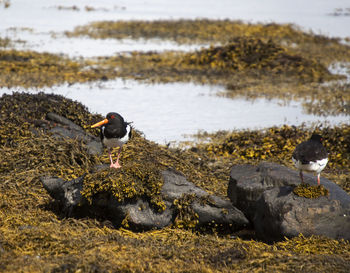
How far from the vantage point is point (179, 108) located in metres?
16.3

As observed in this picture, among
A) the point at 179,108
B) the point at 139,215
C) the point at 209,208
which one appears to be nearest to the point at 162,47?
the point at 179,108

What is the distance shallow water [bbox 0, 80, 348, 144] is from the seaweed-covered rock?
479cm

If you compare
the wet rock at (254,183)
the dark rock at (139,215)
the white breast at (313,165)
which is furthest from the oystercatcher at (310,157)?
the dark rock at (139,215)

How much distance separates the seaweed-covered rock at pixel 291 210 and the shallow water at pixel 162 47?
5.02m

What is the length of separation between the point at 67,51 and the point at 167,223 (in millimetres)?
19370

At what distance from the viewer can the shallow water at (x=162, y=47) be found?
48.3ft

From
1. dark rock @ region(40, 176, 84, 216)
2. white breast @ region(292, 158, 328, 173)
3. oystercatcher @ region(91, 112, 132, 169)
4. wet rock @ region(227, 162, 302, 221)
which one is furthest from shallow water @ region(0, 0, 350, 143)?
white breast @ region(292, 158, 328, 173)

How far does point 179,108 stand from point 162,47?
11674 mm

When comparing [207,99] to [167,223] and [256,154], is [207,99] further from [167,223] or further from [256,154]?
[167,223]

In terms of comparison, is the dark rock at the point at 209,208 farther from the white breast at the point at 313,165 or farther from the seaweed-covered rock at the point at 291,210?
the white breast at the point at 313,165

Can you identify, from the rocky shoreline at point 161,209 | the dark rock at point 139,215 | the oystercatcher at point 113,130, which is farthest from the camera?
the oystercatcher at point 113,130

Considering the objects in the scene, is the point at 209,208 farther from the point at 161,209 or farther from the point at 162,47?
the point at 162,47

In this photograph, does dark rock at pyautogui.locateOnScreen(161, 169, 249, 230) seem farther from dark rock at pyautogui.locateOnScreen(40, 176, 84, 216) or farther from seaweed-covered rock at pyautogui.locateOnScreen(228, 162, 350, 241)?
dark rock at pyautogui.locateOnScreen(40, 176, 84, 216)

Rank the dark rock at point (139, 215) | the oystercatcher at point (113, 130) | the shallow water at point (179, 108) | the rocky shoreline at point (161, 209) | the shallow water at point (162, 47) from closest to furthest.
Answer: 1. the rocky shoreline at point (161, 209)
2. the dark rock at point (139, 215)
3. the oystercatcher at point (113, 130)
4. the shallow water at point (179, 108)
5. the shallow water at point (162, 47)
